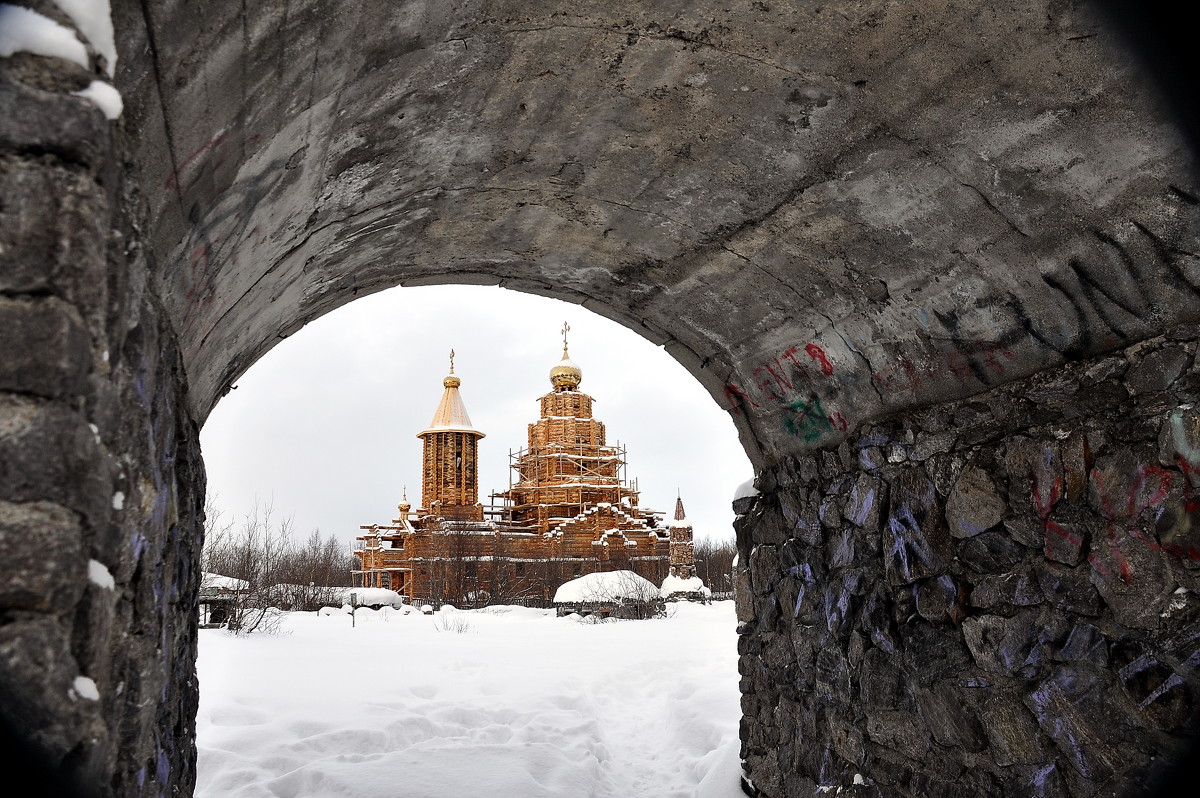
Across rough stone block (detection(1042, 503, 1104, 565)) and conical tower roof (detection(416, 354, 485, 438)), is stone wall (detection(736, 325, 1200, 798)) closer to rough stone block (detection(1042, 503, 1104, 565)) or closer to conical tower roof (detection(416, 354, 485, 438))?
rough stone block (detection(1042, 503, 1104, 565))

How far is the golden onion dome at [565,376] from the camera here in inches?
1592

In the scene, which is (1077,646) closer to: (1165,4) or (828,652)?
(828,652)

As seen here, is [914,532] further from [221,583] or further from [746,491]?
[221,583]

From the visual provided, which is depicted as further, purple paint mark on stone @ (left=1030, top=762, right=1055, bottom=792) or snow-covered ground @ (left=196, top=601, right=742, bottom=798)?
snow-covered ground @ (left=196, top=601, right=742, bottom=798)

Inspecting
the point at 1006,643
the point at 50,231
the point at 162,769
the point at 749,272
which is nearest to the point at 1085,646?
the point at 1006,643

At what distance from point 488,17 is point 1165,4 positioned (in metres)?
1.98

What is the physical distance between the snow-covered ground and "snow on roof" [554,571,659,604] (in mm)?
9666

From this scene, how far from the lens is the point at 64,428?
1314 mm

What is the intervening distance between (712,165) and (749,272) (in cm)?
84

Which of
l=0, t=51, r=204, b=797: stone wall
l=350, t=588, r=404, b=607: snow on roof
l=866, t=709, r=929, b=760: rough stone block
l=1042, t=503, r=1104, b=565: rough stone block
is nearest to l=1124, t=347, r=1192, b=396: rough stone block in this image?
l=1042, t=503, r=1104, b=565: rough stone block

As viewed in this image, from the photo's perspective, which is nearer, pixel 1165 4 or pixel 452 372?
pixel 1165 4

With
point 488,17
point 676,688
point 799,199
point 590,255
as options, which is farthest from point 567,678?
point 488,17

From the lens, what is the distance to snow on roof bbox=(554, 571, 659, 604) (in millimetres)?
24375

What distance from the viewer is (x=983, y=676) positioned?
11.7ft
